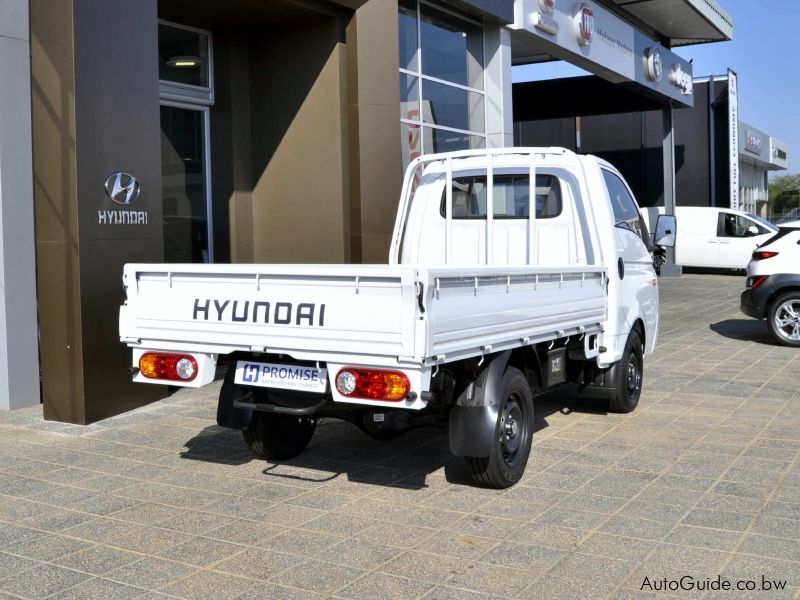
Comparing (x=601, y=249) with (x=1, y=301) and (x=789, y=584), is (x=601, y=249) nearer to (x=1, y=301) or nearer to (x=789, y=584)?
(x=789, y=584)

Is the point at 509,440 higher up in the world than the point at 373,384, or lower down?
lower down

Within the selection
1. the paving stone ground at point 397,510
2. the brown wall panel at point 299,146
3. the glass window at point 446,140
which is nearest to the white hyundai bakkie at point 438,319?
the paving stone ground at point 397,510

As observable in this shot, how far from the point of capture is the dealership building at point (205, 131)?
7.52m

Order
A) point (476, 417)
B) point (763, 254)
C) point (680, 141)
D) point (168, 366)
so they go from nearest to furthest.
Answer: point (476, 417)
point (168, 366)
point (763, 254)
point (680, 141)

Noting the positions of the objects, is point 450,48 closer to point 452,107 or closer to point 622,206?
point 452,107

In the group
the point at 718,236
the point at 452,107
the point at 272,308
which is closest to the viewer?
the point at 272,308

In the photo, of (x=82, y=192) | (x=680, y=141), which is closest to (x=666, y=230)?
(x=82, y=192)

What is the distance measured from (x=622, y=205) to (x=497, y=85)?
746cm

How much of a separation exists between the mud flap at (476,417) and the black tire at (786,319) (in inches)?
311

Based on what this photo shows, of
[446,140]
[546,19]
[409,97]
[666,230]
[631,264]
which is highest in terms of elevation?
[546,19]

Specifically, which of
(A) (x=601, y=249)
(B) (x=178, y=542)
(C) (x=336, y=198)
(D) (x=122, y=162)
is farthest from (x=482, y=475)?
(C) (x=336, y=198)

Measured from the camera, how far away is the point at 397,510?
200 inches

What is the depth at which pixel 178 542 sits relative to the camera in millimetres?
4586

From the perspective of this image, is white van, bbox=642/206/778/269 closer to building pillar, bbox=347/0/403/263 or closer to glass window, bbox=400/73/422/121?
glass window, bbox=400/73/422/121
